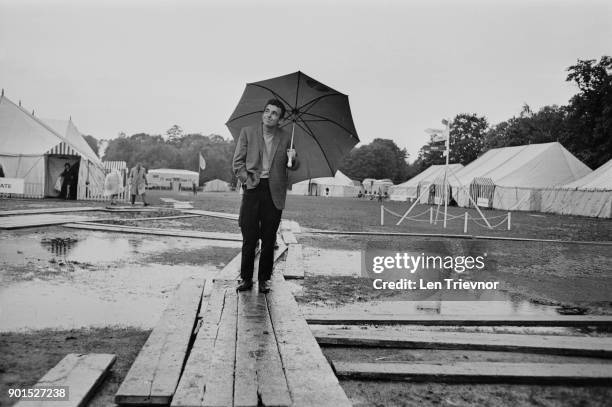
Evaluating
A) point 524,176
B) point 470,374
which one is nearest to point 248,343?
point 470,374

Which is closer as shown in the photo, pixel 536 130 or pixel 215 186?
pixel 536 130

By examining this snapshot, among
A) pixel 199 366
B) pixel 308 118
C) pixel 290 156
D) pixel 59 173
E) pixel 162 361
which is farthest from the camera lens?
pixel 59 173

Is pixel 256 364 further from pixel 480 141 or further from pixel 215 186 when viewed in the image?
pixel 215 186

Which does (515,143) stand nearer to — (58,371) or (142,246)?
(142,246)

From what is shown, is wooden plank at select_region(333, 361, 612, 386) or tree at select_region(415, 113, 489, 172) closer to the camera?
wooden plank at select_region(333, 361, 612, 386)

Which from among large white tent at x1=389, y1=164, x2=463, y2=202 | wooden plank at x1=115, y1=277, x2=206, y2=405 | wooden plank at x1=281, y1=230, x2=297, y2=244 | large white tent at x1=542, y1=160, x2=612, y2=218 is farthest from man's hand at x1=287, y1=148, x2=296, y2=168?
large white tent at x1=389, y1=164, x2=463, y2=202

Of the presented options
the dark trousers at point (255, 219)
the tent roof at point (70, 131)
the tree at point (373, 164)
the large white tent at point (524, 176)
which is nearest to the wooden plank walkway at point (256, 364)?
the dark trousers at point (255, 219)

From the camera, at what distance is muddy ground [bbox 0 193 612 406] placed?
2.70m

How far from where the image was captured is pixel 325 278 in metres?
6.54

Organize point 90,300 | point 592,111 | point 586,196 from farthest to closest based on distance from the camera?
1. point 592,111
2. point 586,196
3. point 90,300

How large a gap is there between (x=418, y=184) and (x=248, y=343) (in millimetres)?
50933

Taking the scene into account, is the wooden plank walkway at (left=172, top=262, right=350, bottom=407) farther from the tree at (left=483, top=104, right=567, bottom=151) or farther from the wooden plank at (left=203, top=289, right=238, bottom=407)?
the tree at (left=483, top=104, right=567, bottom=151)

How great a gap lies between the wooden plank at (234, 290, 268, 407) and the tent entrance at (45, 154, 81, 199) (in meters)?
24.0

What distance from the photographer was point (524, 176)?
121ft
